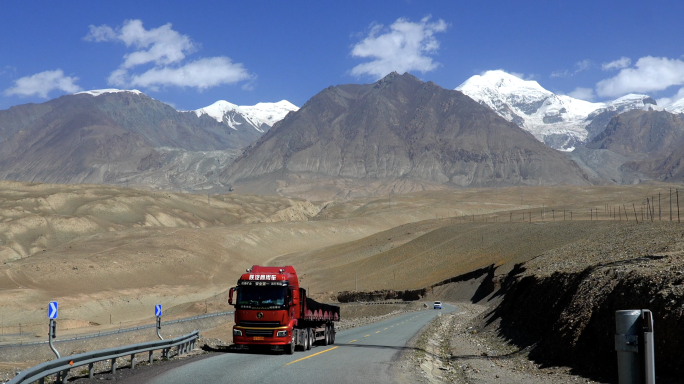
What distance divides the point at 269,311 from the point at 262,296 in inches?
24.5

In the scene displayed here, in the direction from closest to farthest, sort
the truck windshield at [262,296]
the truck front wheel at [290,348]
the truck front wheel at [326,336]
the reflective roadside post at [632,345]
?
the reflective roadside post at [632,345] < the truck front wheel at [290,348] < the truck windshield at [262,296] < the truck front wheel at [326,336]

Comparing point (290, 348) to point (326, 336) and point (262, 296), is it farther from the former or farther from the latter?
point (326, 336)

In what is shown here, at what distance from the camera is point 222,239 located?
5182 inches

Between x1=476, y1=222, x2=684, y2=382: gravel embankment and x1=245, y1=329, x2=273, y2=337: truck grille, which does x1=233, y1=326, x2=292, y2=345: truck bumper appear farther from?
x1=476, y1=222, x2=684, y2=382: gravel embankment

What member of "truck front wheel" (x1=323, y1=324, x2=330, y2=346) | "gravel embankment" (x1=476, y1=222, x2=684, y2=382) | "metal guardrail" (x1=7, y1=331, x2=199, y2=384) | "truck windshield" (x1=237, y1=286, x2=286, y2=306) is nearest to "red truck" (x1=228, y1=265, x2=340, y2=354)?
"truck windshield" (x1=237, y1=286, x2=286, y2=306)

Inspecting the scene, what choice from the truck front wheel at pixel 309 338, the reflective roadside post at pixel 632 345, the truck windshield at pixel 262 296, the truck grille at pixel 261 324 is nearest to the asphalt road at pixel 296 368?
the truck front wheel at pixel 309 338

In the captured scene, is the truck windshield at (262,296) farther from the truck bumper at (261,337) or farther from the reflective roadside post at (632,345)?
the reflective roadside post at (632,345)

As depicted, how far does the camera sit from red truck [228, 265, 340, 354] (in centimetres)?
2230

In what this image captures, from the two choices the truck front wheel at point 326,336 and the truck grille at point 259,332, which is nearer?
the truck grille at point 259,332

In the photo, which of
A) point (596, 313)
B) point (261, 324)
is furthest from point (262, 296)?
point (596, 313)

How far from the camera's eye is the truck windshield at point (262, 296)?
2267 cm

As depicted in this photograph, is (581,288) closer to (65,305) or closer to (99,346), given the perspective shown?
(99,346)

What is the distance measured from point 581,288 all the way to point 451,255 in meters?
80.2

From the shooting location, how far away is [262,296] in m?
22.8
